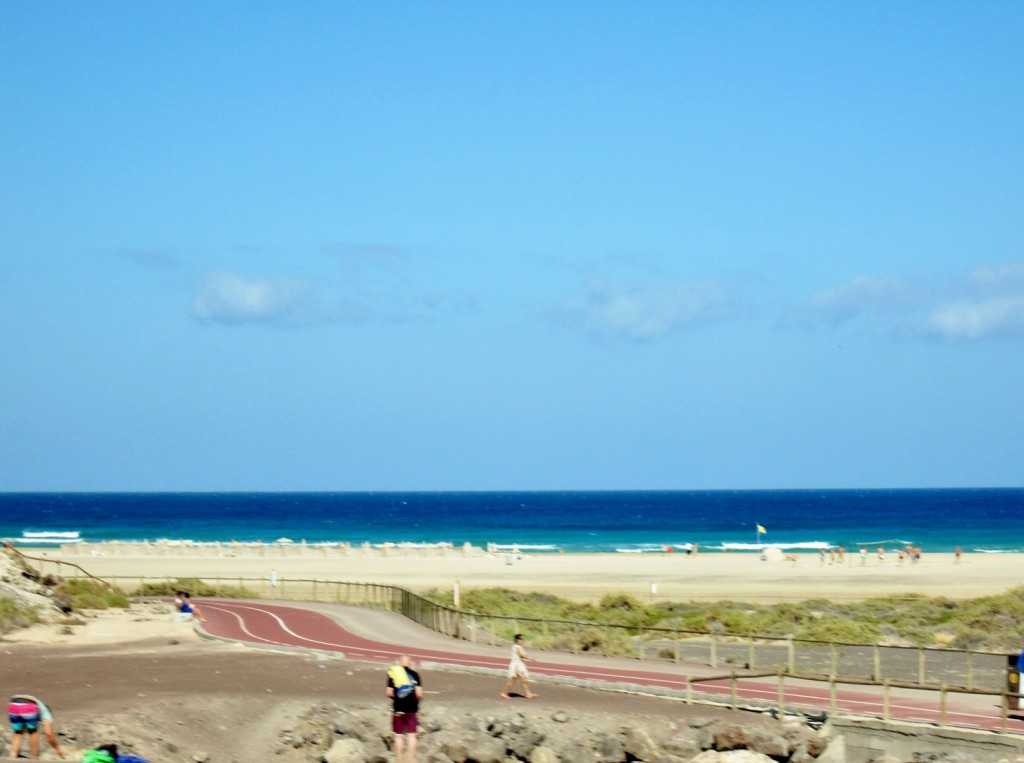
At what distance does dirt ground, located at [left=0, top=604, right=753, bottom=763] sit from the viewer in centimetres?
2281

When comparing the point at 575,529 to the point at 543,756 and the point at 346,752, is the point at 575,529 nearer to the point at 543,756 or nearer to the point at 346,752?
the point at 543,756

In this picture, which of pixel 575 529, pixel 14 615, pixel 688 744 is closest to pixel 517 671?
pixel 688 744

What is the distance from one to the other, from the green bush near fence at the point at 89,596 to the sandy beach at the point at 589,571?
5.85 m

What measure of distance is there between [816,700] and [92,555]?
71089mm

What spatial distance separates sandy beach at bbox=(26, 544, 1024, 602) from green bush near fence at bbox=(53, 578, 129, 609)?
5.85m

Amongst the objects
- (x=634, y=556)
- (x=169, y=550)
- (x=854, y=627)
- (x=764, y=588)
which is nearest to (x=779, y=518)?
(x=634, y=556)

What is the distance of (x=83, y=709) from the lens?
24.2 metres

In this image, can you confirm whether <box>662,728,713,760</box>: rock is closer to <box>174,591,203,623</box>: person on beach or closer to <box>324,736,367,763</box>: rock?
<box>324,736,367,763</box>: rock

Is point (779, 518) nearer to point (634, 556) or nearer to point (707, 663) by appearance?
point (634, 556)

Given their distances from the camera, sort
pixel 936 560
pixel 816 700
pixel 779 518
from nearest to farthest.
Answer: pixel 816 700
pixel 936 560
pixel 779 518

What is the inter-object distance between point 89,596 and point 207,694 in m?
23.4

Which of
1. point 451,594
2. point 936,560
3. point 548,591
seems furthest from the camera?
point 936,560

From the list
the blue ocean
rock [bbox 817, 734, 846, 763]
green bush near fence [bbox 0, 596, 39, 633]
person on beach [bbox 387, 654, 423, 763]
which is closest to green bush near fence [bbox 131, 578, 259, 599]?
green bush near fence [bbox 0, 596, 39, 633]

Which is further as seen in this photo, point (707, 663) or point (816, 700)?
point (707, 663)
